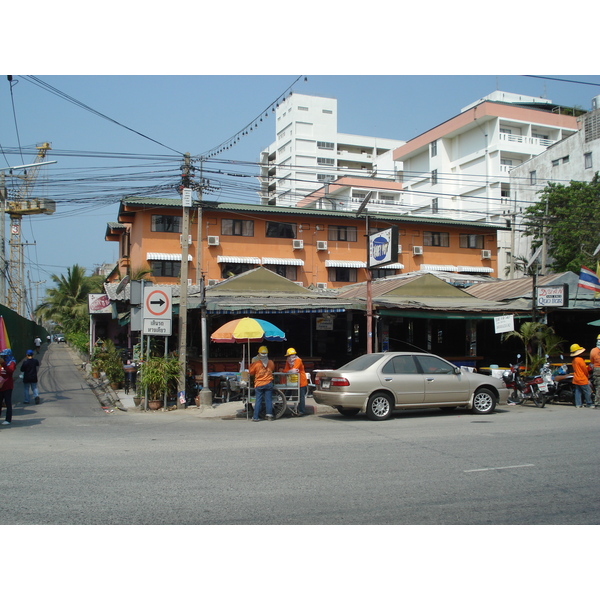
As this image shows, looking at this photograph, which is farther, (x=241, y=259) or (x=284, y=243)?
(x=284, y=243)

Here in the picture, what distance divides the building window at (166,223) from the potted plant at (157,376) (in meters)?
17.9

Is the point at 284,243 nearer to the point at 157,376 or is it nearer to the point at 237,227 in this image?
the point at 237,227

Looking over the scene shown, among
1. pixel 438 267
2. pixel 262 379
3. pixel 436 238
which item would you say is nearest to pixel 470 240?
pixel 436 238

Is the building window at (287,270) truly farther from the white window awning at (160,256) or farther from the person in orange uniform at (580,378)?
the person in orange uniform at (580,378)

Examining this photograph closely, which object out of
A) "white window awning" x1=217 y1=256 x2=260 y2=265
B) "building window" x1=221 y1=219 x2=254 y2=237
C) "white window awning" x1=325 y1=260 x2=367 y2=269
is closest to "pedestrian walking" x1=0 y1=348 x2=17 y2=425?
"white window awning" x1=217 y1=256 x2=260 y2=265

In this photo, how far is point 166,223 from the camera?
33.2 m

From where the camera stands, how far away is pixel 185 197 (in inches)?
656

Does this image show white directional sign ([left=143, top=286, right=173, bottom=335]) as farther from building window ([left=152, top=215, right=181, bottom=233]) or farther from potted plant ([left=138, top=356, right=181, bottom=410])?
building window ([left=152, top=215, right=181, bottom=233])

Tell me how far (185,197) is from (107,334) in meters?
24.4

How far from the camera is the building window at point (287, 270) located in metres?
35.3

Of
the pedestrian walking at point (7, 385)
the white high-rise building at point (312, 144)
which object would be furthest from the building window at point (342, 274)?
the white high-rise building at point (312, 144)

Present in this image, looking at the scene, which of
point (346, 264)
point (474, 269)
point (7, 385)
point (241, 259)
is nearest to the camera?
point (7, 385)

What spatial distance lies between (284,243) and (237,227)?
3.11 m

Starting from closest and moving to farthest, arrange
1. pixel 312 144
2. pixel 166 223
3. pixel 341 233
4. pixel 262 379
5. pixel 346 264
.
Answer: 1. pixel 262 379
2. pixel 166 223
3. pixel 346 264
4. pixel 341 233
5. pixel 312 144
